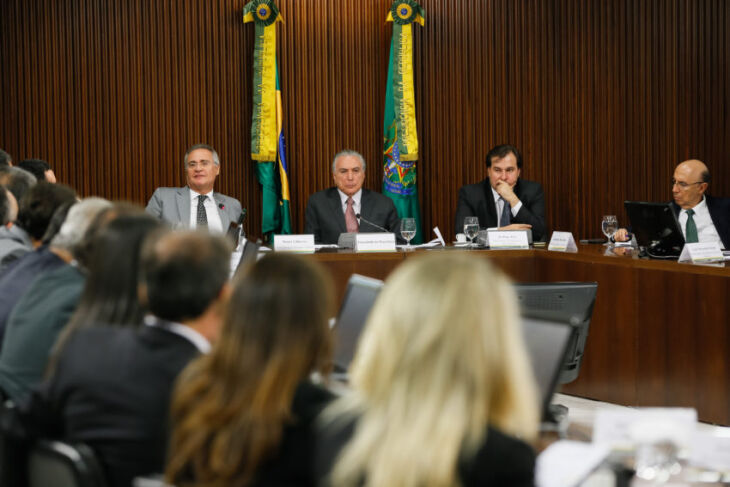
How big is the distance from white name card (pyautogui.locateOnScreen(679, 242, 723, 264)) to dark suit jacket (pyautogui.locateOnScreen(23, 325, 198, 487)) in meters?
3.20

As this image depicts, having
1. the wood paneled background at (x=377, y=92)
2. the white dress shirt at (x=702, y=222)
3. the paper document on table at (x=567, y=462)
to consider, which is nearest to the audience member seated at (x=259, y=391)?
the paper document on table at (x=567, y=462)

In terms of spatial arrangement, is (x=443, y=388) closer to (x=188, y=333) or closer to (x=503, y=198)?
(x=188, y=333)

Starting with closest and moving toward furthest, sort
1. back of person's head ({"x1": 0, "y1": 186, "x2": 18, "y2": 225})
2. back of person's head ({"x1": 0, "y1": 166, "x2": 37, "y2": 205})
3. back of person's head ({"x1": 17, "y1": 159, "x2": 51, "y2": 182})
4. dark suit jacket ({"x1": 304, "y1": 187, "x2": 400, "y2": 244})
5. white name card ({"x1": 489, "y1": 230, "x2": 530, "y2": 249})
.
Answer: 1. back of person's head ({"x1": 0, "y1": 186, "x2": 18, "y2": 225})
2. back of person's head ({"x1": 0, "y1": 166, "x2": 37, "y2": 205})
3. white name card ({"x1": 489, "y1": 230, "x2": 530, "y2": 249})
4. back of person's head ({"x1": 17, "y1": 159, "x2": 51, "y2": 182})
5. dark suit jacket ({"x1": 304, "y1": 187, "x2": 400, "y2": 244})

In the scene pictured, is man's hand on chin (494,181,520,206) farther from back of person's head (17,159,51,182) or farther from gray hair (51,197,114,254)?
gray hair (51,197,114,254)

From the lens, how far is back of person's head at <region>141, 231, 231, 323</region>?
5.63 feet

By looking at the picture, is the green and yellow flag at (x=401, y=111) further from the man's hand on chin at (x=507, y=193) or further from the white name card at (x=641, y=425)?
the white name card at (x=641, y=425)

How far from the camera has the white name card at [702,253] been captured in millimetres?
4277

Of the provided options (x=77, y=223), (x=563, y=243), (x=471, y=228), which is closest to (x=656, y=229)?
(x=563, y=243)

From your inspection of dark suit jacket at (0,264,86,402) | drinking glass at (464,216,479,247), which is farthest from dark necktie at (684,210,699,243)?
dark suit jacket at (0,264,86,402)

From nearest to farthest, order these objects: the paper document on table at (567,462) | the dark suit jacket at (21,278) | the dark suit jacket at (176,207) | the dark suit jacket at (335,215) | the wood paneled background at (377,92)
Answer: the paper document on table at (567,462), the dark suit jacket at (21,278), the dark suit jacket at (176,207), the dark suit jacket at (335,215), the wood paneled background at (377,92)

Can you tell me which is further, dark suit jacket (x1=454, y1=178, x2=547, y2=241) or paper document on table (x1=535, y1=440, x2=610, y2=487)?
dark suit jacket (x1=454, y1=178, x2=547, y2=241)

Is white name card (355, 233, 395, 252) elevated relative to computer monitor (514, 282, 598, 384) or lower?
elevated

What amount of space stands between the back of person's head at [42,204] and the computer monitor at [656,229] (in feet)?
9.16

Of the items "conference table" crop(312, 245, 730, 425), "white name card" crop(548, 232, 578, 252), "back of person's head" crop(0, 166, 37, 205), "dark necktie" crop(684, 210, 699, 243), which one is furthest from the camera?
"dark necktie" crop(684, 210, 699, 243)
